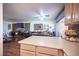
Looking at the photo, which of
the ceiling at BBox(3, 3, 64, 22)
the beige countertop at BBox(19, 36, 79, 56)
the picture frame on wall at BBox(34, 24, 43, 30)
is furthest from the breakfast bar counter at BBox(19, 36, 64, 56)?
the ceiling at BBox(3, 3, 64, 22)

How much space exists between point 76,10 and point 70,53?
0.48m

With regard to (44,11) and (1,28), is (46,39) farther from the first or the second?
(1,28)

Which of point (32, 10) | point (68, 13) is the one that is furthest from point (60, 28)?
point (32, 10)

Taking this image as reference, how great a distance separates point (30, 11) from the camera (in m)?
1.45

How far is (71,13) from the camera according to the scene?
1.61 m

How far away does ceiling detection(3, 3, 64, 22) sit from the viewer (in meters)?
1.43

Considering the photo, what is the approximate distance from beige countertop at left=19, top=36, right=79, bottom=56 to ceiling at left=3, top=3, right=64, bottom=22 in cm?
24

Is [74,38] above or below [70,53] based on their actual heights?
above

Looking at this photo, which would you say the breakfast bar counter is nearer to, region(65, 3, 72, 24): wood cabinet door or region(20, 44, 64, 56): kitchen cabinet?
region(20, 44, 64, 56): kitchen cabinet

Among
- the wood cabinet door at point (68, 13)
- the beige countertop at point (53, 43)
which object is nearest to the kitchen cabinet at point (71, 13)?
the wood cabinet door at point (68, 13)

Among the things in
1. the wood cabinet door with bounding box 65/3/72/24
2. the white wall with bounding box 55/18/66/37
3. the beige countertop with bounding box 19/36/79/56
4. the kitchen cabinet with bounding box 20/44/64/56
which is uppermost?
the wood cabinet door with bounding box 65/3/72/24

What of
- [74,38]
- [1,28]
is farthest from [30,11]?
[74,38]

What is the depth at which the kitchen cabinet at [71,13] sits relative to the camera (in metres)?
1.47

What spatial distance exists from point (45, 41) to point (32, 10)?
1.31 ft
